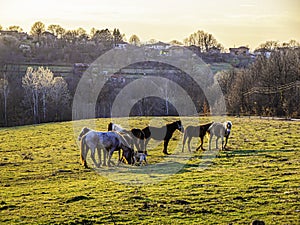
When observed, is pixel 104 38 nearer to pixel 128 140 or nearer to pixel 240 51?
pixel 240 51

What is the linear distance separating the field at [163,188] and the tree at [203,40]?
95.2 metres

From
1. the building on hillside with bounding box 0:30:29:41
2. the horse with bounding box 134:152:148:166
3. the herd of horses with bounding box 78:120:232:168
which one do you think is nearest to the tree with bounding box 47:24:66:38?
the building on hillside with bounding box 0:30:29:41

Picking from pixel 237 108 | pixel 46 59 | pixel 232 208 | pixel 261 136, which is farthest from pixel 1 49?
pixel 232 208

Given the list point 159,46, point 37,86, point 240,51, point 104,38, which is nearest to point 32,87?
point 37,86

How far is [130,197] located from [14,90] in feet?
213

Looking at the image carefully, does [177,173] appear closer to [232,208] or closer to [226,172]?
[226,172]

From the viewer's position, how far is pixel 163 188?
564 inches

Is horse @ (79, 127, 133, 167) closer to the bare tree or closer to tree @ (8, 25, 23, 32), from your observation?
the bare tree

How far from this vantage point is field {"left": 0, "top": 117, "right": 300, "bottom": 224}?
1075cm

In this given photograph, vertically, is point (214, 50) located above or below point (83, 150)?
above

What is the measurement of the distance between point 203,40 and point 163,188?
109 metres

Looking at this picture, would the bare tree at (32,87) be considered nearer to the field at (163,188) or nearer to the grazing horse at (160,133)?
the field at (163,188)

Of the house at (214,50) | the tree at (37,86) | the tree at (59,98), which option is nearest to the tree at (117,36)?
the house at (214,50)

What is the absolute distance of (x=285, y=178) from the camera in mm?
14641
